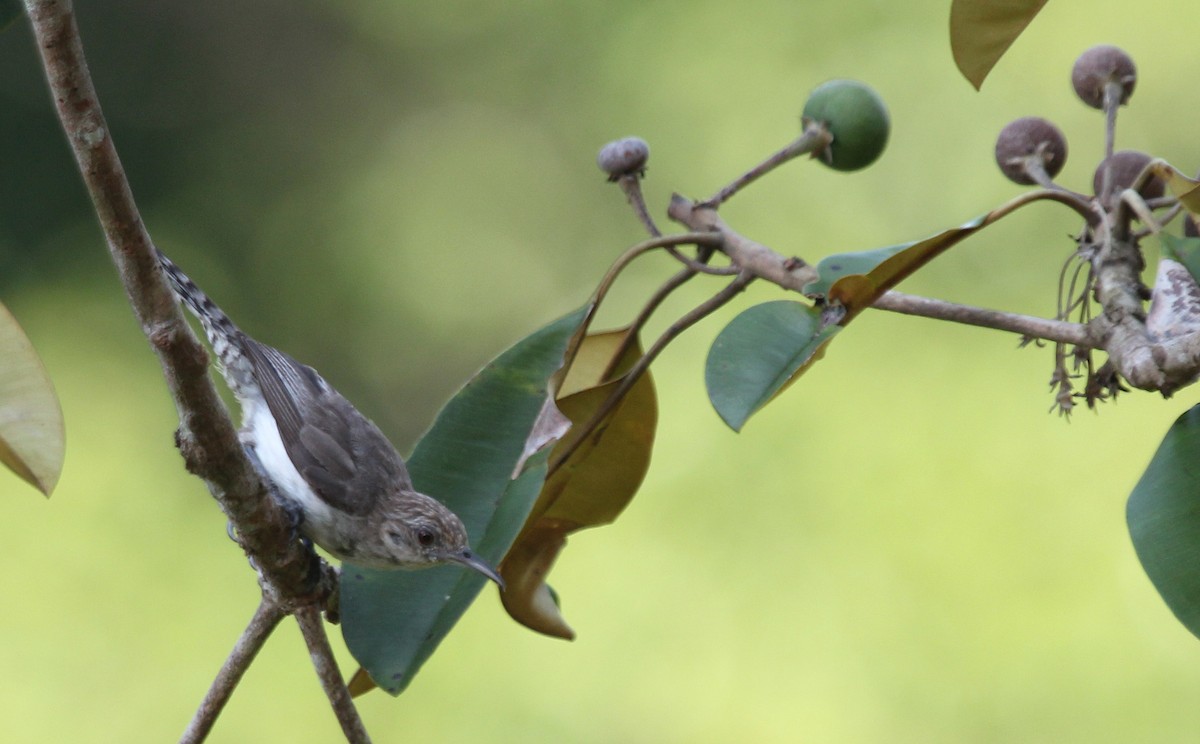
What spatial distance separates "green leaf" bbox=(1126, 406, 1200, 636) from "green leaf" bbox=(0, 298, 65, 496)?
92cm

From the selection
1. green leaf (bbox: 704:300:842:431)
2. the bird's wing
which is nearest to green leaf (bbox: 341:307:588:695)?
green leaf (bbox: 704:300:842:431)

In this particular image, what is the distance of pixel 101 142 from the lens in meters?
1.01

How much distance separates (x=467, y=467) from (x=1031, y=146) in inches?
28.1

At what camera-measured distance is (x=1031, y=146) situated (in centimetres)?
148

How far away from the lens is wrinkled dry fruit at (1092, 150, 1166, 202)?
134 centimetres

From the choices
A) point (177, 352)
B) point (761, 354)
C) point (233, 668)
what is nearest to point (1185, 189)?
point (761, 354)

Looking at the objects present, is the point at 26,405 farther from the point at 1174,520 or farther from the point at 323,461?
the point at 323,461

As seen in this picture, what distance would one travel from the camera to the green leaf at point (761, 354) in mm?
1259

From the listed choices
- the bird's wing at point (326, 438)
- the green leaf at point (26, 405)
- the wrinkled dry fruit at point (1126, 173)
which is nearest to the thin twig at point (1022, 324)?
the wrinkled dry fruit at point (1126, 173)

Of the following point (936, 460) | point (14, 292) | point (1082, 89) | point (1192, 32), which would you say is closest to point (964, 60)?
point (1082, 89)

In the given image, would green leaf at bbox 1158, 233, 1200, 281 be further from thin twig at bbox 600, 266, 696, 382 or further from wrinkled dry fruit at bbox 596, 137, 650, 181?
wrinkled dry fruit at bbox 596, 137, 650, 181

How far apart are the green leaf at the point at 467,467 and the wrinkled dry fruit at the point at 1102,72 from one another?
614 mm

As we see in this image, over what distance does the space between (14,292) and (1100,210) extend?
5020 mm

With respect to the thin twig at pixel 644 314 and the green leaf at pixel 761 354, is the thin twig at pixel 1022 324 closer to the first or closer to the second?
the green leaf at pixel 761 354
